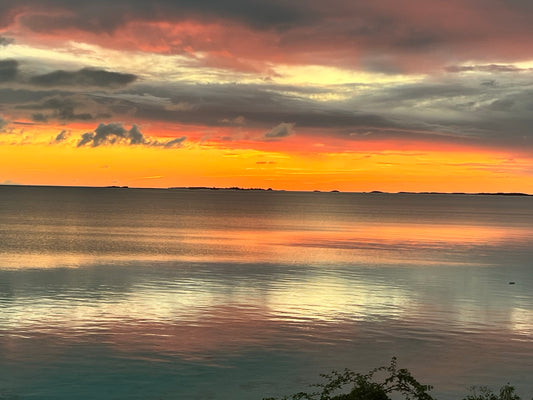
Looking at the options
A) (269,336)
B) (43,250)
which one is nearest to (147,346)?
(269,336)

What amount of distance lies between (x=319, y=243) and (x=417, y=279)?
157 ft

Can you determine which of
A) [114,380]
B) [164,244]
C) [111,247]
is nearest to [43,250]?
[111,247]

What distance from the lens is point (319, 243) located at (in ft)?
383

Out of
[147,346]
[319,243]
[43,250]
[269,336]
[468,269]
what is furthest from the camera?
[319,243]

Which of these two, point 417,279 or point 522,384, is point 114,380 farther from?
point 417,279

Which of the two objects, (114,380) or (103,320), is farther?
(103,320)

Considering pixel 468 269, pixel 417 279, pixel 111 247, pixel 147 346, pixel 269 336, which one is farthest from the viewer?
pixel 111 247

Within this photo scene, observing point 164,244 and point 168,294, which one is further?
point 164,244

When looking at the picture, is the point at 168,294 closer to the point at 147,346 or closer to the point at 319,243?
the point at 147,346

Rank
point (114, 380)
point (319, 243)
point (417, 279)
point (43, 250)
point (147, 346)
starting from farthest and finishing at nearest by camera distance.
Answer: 1. point (319, 243)
2. point (43, 250)
3. point (417, 279)
4. point (147, 346)
5. point (114, 380)

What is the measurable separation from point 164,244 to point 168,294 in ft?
178

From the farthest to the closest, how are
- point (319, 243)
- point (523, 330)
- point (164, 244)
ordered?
point (319, 243) → point (164, 244) → point (523, 330)

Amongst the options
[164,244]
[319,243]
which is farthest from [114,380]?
[319,243]

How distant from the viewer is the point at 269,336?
135 feet
